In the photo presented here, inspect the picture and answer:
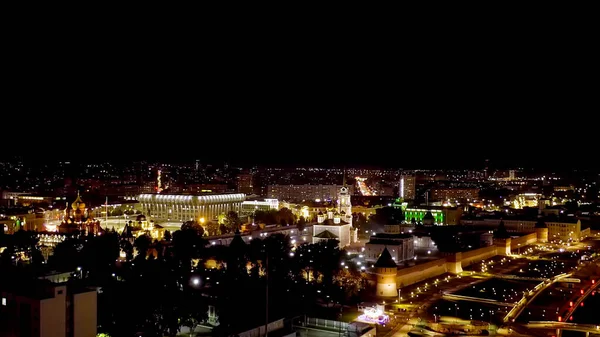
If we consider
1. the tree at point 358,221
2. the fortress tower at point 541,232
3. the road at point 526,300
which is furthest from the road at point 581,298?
the tree at point 358,221

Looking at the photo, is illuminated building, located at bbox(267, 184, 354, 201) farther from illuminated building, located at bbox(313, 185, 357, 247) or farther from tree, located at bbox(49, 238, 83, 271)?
tree, located at bbox(49, 238, 83, 271)

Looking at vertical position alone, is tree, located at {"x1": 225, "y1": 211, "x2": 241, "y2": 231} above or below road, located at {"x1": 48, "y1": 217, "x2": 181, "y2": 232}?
above

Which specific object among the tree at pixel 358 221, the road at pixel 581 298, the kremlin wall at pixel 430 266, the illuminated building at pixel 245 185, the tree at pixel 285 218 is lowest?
the road at pixel 581 298

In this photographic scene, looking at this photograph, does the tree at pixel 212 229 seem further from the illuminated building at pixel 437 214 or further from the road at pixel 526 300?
the road at pixel 526 300

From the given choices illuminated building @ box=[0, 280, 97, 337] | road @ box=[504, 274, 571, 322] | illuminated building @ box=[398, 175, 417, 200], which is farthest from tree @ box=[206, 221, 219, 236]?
illuminated building @ box=[398, 175, 417, 200]

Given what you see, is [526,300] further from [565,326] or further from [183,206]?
[183,206]

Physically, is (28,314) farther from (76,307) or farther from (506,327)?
(506,327)

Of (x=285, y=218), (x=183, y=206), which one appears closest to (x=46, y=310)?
(x=285, y=218)
